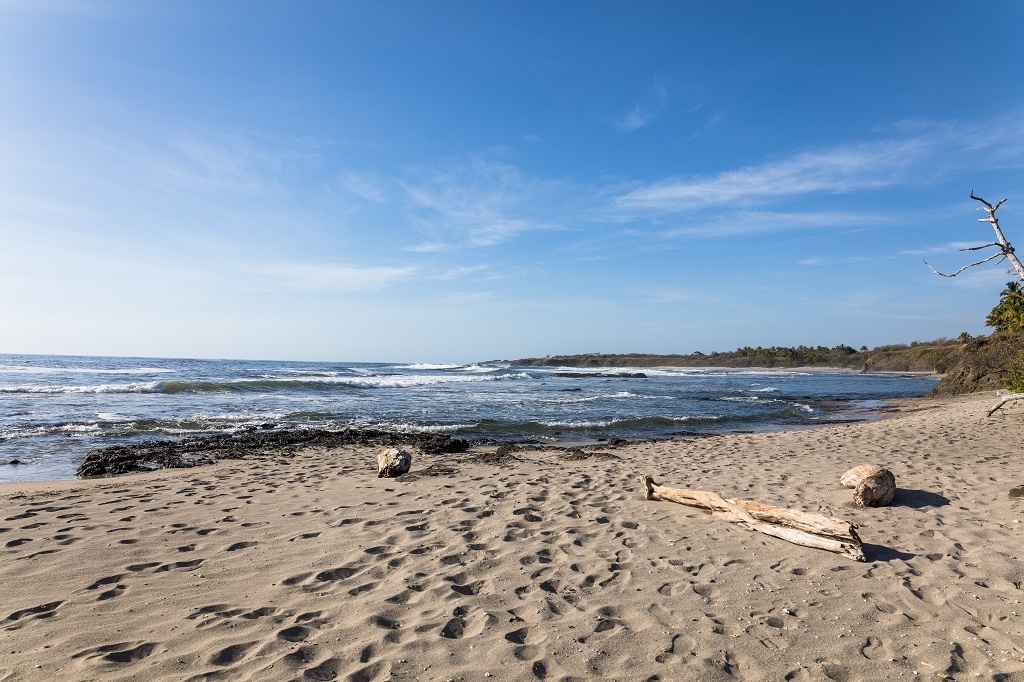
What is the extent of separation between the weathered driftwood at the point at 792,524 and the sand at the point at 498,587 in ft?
0.35

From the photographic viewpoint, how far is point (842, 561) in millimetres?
4812

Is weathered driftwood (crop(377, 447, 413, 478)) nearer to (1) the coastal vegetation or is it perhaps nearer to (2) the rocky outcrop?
(2) the rocky outcrop

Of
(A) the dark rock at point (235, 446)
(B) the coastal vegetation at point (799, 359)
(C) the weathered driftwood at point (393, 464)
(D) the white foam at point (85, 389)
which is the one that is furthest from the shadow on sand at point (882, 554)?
(B) the coastal vegetation at point (799, 359)

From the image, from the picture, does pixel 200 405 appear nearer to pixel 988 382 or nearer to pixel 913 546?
pixel 913 546

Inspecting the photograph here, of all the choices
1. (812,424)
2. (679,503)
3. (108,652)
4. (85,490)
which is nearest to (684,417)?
(812,424)

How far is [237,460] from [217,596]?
7988mm

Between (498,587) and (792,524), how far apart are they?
310cm

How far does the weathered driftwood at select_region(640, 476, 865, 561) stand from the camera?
195 inches

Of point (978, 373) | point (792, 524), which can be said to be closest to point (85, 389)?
point (792, 524)

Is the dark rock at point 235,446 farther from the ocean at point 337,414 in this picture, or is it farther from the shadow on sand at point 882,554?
the shadow on sand at point 882,554

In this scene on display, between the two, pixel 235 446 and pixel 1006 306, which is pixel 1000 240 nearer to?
pixel 235 446

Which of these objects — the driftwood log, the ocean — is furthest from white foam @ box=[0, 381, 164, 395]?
the driftwood log

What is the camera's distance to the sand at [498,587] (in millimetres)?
3307

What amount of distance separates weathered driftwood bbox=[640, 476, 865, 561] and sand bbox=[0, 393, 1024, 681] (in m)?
0.11
